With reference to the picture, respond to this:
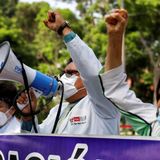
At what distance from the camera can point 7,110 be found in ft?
13.0

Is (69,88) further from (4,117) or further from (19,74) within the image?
(4,117)

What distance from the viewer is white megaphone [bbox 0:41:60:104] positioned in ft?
10.3

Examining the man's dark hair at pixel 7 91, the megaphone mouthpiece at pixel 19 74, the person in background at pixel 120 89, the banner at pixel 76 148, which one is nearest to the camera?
the banner at pixel 76 148

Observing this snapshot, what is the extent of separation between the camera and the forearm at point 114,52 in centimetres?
265

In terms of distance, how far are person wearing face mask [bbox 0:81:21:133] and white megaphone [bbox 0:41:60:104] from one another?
0.57 meters

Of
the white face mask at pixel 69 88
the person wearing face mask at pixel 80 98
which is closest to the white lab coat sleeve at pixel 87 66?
the person wearing face mask at pixel 80 98

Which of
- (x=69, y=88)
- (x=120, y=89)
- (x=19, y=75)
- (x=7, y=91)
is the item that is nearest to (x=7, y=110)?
(x=7, y=91)

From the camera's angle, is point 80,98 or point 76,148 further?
point 80,98

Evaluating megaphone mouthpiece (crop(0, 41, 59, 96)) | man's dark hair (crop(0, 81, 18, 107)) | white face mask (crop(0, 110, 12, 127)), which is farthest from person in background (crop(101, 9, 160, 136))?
man's dark hair (crop(0, 81, 18, 107))

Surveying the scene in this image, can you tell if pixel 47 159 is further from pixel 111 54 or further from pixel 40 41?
pixel 40 41

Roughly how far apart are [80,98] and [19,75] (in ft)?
1.59

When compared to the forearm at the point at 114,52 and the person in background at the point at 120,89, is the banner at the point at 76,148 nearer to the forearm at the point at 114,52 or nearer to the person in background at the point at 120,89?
the person in background at the point at 120,89

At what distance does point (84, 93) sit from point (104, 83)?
809 millimetres

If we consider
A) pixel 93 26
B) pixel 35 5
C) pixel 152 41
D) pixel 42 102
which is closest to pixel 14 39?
pixel 93 26
